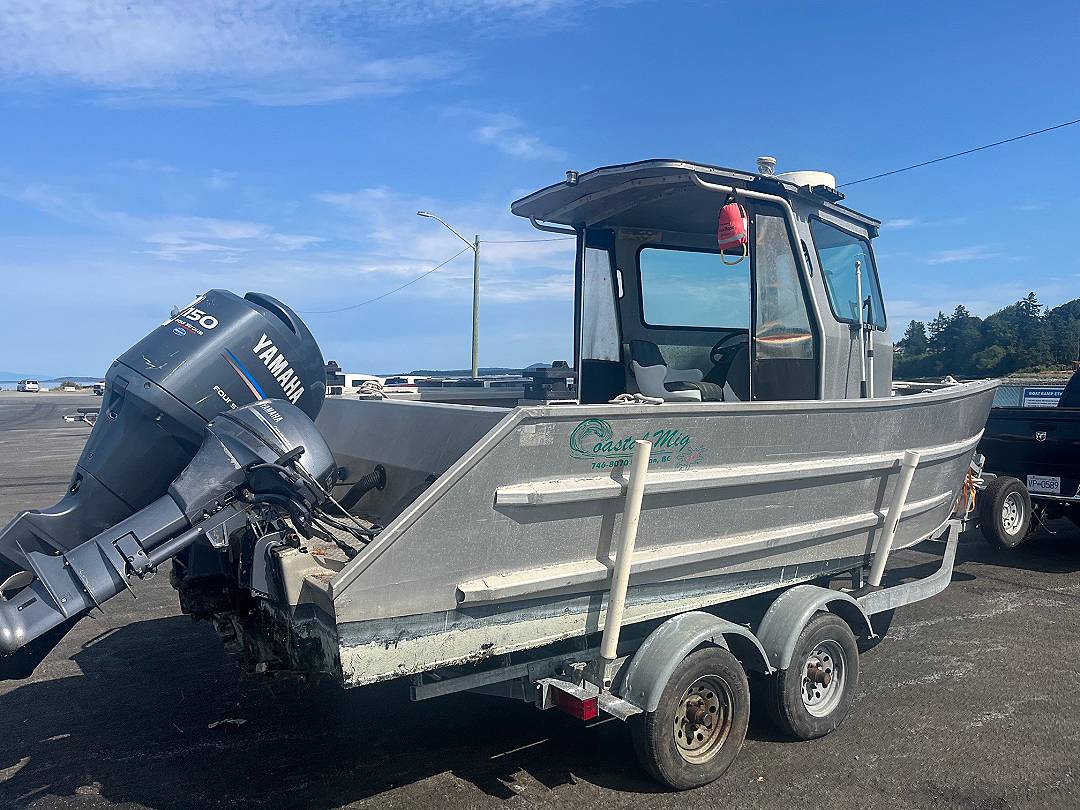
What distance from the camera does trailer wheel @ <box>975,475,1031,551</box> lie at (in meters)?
7.82

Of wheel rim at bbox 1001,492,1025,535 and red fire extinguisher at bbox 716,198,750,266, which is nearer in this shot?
red fire extinguisher at bbox 716,198,750,266

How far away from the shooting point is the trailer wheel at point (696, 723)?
11.9 ft

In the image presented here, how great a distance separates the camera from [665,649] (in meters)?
3.62

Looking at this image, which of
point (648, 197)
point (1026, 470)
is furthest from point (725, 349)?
point (1026, 470)

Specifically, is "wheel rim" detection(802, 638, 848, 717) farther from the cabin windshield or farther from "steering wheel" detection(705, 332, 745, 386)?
"steering wheel" detection(705, 332, 745, 386)

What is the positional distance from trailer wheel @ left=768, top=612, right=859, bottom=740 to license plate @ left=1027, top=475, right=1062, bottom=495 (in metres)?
5.11

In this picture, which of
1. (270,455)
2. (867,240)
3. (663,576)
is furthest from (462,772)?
(867,240)

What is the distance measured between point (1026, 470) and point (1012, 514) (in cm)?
71

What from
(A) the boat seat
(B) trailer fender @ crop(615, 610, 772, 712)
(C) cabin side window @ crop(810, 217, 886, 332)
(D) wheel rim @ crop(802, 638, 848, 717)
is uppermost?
(C) cabin side window @ crop(810, 217, 886, 332)

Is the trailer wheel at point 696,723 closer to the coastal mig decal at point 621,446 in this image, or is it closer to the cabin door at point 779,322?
the coastal mig decal at point 621,446

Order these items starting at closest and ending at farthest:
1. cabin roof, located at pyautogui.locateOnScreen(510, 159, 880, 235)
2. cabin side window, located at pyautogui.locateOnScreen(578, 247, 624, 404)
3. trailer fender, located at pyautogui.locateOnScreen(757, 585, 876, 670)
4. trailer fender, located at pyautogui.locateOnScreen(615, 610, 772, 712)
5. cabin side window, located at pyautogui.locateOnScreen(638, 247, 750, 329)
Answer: trailer fender, located at pyautogui.locateOnScreen(615, 610, 772, 712), trailer fender, located at pyautogui.locateOnScreen(757, 585, 876, 670), cabin roof, located at pyautogui.locateOnScreen(510, 159, 880, 235), cabin side window, located at pyautogui.locateOnScreen(578, 247, 624, 404), cabin side window, located at pyautogui.locateOnScreen(638, 247, 750, 329)

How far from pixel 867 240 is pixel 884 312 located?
0.51m

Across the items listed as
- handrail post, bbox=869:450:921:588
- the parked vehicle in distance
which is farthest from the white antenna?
the parked vehicle in distance

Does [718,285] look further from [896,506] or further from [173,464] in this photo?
[173,464]
